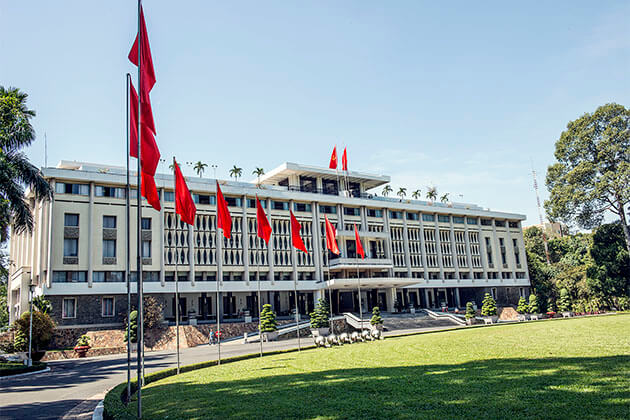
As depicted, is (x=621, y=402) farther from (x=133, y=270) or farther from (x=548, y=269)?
(x=548, y=269)

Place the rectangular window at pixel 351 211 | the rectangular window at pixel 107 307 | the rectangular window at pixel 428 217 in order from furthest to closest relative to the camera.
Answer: the rectangular window at pixel 428 217 → the rectangular window at pixel 351 211 → the rectangular window at pixel 107 307

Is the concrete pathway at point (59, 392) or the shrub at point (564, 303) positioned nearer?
the concrete pathway at point (59, 392)

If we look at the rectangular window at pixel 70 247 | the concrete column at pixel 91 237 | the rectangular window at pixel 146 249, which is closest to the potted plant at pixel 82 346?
the concrete column at pixel 91 237

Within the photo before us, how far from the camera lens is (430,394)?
361 inches

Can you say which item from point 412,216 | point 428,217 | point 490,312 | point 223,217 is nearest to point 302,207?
point 412,216

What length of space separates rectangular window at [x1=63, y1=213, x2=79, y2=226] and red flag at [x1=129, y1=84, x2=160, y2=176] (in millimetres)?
32229

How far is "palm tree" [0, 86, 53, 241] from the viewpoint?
2419cm

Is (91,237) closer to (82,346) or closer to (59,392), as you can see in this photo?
(82,346)

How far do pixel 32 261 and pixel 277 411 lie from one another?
38302 millimetres

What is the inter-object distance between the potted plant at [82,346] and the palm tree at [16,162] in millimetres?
8562

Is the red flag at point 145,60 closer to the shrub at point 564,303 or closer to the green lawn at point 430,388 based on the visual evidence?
→ the green lawn at point 430,388

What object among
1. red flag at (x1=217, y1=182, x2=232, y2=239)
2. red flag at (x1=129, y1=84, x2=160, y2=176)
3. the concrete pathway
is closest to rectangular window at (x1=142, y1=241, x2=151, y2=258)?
the concrete pathway

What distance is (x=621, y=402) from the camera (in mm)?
7270

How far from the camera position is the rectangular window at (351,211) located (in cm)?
5438
